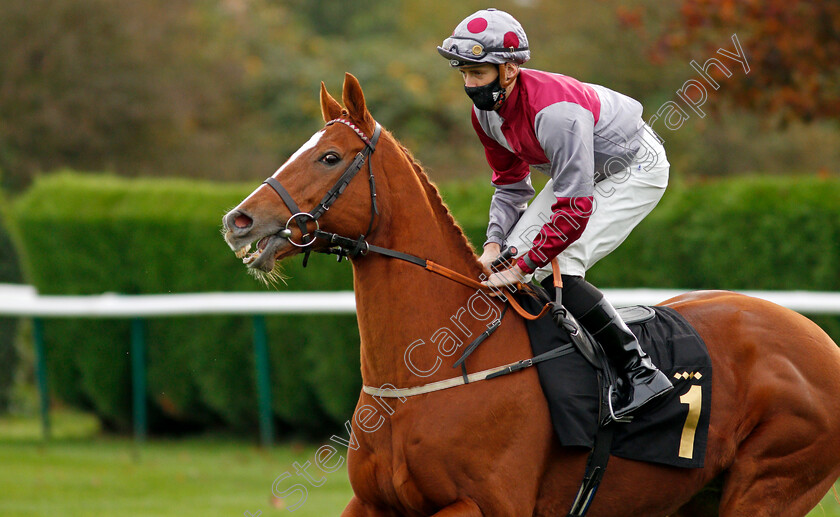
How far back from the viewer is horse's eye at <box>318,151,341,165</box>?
348 cm

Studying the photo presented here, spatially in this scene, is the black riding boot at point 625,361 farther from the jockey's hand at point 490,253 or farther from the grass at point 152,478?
the grass at point 152,478

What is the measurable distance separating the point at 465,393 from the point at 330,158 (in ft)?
3.14

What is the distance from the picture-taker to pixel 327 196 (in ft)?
11.3

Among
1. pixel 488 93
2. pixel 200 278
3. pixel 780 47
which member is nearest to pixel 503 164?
pixel 488 93

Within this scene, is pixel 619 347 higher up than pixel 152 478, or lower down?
higher up

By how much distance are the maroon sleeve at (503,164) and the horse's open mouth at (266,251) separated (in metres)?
1.05

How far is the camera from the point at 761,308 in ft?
13.4

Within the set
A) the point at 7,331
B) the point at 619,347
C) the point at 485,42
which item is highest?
the point at 485,42

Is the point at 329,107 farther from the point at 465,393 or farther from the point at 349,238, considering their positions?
the point at 465,393

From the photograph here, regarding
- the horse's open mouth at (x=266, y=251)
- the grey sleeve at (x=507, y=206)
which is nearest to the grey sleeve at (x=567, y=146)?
the grey sleeve at (x=507, y=206)

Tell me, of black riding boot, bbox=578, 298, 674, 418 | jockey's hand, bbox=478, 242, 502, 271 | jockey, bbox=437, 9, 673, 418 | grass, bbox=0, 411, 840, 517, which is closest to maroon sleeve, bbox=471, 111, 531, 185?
jockey, bbox=437, 9, 673, 418

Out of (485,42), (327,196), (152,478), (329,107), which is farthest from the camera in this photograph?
(152,478)

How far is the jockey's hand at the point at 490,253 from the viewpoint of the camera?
391cm

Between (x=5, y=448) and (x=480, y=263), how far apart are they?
6853 mm
